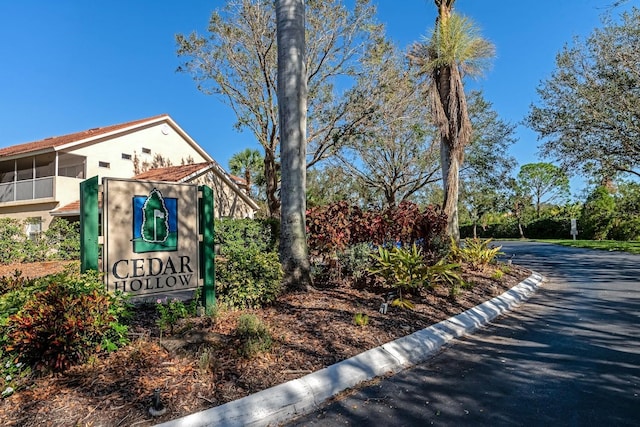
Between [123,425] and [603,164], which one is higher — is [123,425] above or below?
below

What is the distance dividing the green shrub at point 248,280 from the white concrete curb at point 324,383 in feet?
6.37

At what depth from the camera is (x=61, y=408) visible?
300 cm

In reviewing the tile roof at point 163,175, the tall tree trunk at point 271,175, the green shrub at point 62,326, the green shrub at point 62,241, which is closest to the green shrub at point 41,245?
the green shrub at point 62,241

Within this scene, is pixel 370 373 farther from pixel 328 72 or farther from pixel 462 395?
pixel 328 72

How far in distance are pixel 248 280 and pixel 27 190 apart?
20048 mm

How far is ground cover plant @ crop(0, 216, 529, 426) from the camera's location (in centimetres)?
308

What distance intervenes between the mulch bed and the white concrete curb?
0.50ft

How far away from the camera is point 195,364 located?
147 inches

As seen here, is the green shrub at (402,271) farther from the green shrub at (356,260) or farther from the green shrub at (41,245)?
the green shrub at (41,245)

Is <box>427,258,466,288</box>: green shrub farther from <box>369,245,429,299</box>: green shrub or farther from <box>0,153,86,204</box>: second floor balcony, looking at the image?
<box>0,153,86,204</box>: second floor balcony

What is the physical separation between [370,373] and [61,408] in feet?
9.12

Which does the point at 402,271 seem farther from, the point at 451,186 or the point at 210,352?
the point at 451,186

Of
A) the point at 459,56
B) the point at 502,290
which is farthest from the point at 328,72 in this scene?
the point at 502,290

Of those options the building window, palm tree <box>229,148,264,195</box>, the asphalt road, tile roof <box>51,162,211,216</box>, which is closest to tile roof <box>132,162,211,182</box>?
tile roof <box>51,162,211,216</box>
